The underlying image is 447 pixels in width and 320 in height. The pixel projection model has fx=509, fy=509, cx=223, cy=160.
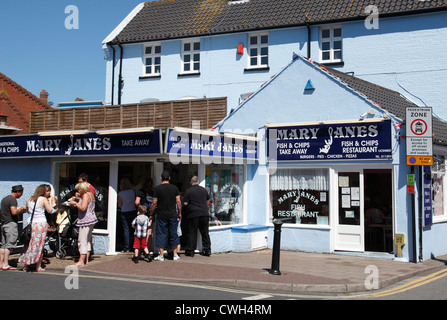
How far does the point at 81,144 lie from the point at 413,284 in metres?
8.27

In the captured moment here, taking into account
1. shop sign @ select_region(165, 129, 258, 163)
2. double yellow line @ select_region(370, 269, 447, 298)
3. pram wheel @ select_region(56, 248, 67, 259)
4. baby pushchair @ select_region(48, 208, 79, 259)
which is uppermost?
shop sign @ select_region(165, 129, 258, 163)

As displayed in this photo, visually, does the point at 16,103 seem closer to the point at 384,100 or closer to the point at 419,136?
the point at 384,100

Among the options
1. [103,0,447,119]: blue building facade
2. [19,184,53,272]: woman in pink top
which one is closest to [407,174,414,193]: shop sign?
[103,0,447,119]: blue building facade

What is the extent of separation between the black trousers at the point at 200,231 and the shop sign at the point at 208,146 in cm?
148

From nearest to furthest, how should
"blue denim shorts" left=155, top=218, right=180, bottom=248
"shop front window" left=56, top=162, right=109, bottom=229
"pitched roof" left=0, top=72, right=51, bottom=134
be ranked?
1. "blue denim shorts" left=155, top=218, right=180, bottom=248
2. "shop front window" left=56, top=162, right=109, bottom=229
3. "pitched roof" left=0, top=72, right=51, bottom=134

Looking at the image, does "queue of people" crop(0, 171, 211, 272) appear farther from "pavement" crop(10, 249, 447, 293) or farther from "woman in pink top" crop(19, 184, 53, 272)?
"pavement" crop(10, 249, 447, 293)

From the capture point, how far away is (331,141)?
13.4 m

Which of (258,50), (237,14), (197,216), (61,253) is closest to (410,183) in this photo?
(197,216)

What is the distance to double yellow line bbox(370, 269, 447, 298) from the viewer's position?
8.68 m

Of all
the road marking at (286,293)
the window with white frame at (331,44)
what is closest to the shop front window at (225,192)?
the road marking at (286,293)

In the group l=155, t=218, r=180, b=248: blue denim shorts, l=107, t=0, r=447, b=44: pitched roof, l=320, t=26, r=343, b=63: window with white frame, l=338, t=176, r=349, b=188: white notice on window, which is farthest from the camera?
l=320, t=26, r=343, b=63: window with white frame

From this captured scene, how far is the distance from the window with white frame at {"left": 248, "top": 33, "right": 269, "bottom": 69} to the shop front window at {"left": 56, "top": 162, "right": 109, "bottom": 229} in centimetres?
1078

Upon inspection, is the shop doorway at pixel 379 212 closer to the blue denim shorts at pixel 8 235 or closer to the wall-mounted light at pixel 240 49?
the blue denim shorts at pixel 8 235
